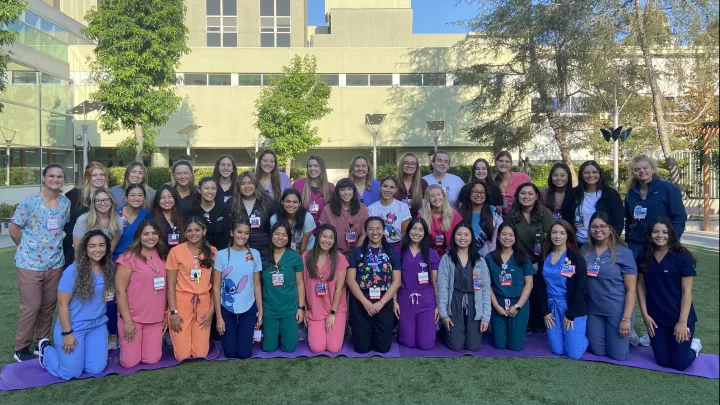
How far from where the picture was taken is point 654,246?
423 centimetres

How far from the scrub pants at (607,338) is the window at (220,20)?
36.0 metres

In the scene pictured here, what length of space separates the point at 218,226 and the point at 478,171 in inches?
118

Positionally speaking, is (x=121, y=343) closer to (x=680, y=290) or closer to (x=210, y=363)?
(x=210, y=363)

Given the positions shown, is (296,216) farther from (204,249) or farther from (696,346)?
(696,346)

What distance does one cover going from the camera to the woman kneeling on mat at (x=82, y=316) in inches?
153

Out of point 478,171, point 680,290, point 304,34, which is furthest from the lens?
point 304,34

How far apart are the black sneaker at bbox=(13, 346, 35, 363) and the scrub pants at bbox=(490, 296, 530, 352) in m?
4.30

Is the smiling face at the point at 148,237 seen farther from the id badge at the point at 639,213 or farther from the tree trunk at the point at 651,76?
the tree trunk at the point at 651,76

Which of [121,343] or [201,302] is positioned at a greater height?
[201,302]

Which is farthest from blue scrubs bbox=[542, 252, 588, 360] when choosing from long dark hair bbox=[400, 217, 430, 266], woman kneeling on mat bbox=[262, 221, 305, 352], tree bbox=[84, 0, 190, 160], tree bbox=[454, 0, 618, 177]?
tree bbox=[84, 0, 190, 160]

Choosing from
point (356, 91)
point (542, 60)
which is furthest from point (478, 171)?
point (356, 91)

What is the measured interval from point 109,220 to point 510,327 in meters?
3.92

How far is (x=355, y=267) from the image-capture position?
4672mm

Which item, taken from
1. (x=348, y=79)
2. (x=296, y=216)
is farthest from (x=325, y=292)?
(x=348, y=79)
